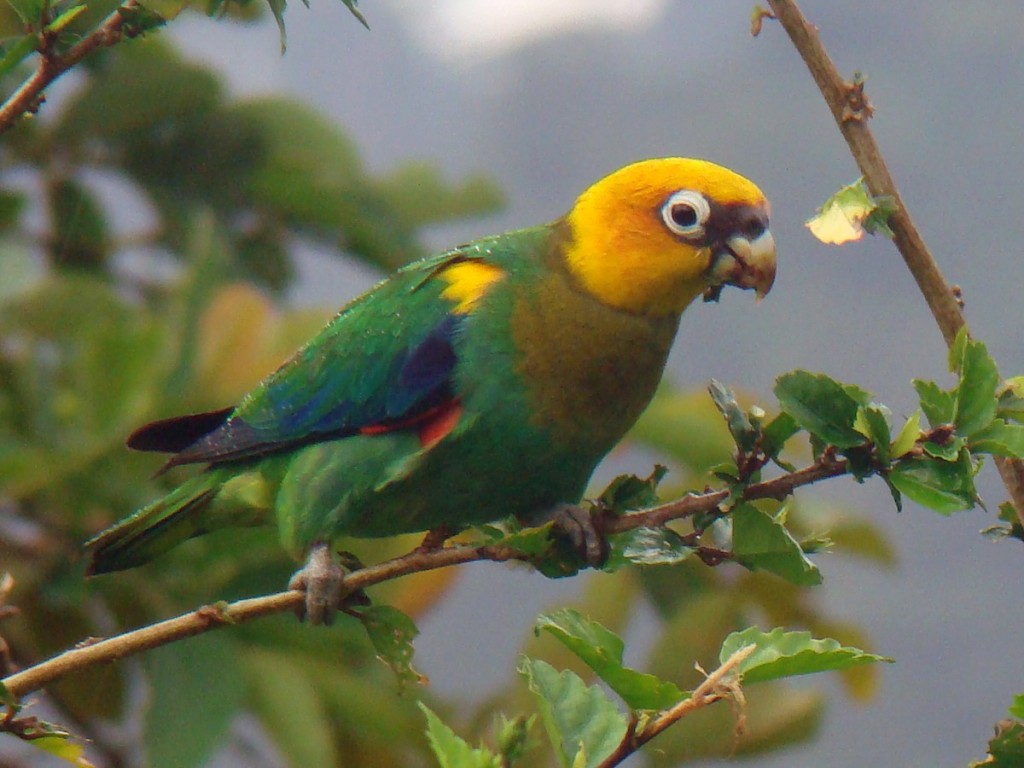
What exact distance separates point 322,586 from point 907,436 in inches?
15.9

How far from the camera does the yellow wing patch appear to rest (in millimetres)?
856

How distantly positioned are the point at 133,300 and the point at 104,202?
167mm

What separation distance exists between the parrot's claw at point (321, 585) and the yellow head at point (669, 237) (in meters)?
0.26

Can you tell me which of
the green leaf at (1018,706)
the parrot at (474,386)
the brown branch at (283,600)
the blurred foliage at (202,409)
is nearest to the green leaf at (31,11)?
the brown branch at (283,600)

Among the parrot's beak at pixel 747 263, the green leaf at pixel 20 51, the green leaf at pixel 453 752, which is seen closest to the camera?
the green leaf at pixel 453 752

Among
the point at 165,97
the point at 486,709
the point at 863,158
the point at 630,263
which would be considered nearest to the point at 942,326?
the point at 863,158

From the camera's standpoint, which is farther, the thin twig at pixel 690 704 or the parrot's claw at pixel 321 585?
the parrot's claw at pixel 321 585

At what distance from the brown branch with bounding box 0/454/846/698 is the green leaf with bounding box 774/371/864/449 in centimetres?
2

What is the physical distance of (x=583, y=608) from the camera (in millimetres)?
1470

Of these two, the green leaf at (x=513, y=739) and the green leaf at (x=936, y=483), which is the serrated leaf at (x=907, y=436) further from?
the green leaf at (x=513, y=739)

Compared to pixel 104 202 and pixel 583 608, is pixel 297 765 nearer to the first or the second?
pixel 583 608

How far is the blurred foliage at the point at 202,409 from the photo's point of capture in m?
1.27

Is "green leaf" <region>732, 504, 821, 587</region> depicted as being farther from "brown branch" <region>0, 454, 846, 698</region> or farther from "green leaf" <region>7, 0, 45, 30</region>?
"green leaf" <region>7, 0, 45, 30</region>

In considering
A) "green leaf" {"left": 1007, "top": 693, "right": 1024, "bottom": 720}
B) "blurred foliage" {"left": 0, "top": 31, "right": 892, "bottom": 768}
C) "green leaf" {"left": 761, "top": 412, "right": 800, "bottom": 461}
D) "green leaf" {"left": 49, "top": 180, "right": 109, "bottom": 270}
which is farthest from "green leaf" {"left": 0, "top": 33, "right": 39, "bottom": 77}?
"green leaf" {"left": 49, "top": 180, "right": 109, "bottom": 270}
